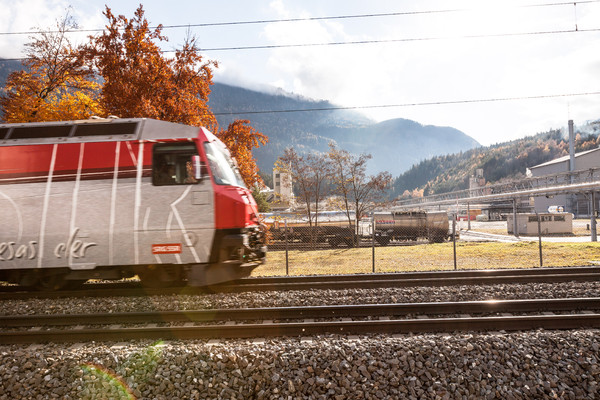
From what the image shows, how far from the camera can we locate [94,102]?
18.6 m

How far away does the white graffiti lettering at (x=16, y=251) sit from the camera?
860cm

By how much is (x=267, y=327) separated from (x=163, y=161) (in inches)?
180

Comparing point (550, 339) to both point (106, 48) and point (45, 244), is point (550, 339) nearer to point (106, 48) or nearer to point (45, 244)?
point (45, 244)

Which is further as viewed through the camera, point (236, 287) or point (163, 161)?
point (236, 287)

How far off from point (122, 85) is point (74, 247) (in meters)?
7.94

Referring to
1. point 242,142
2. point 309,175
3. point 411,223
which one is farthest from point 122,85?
point 411,223

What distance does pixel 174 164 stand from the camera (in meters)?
8.48

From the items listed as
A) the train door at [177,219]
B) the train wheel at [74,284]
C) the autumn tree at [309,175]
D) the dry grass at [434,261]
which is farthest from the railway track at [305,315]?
the autumn tree at [309,175]

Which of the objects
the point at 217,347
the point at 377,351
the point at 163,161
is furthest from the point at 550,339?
the point at 163,161

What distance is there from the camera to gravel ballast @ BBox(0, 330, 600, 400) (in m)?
4.61

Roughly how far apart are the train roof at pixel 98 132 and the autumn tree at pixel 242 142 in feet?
26.4

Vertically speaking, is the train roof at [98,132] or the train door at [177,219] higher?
the train roof at [98,132]

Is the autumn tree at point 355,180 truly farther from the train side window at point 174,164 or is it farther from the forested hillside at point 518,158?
the forested hillside at point 518,158

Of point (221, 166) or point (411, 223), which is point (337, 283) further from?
point (411, 223)
